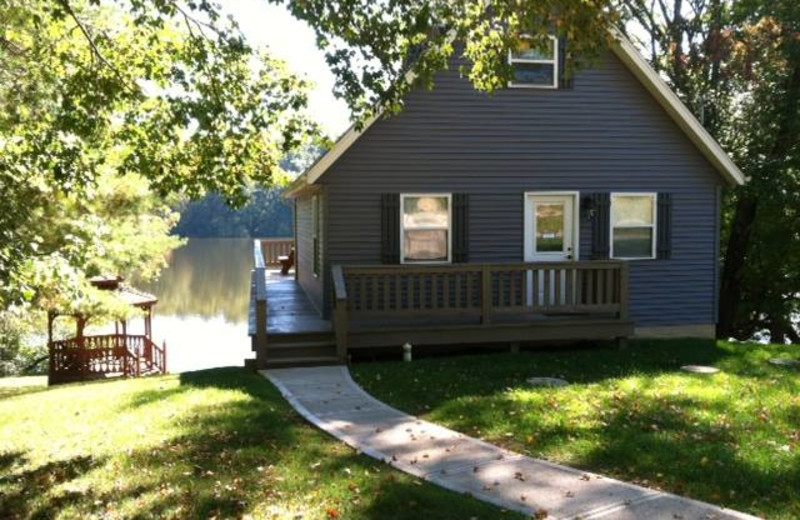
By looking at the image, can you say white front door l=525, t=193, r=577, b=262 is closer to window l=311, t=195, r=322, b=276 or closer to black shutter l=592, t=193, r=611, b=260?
black shutter l=592, t=193, r=611, b=260

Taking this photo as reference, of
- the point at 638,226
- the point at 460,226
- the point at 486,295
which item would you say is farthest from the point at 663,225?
the point at 486,295

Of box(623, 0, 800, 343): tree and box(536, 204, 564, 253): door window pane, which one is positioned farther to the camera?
box(623, 0, 800, 343): tree

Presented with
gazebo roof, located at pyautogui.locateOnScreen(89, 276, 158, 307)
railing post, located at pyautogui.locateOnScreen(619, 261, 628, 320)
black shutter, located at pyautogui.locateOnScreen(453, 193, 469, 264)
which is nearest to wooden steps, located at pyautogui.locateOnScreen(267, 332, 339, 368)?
black shutter, located at pyautogui.locateOnScreen(453, 193, 469, 264)

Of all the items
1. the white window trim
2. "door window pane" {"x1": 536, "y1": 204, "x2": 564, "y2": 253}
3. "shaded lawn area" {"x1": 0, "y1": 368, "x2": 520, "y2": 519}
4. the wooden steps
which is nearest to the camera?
"shaded lawn area" {"x1": 0, "y1": 368, "x2": 520, "y2": 519}

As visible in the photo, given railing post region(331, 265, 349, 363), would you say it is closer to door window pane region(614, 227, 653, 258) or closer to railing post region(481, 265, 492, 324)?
railing post region(481, 265, 492, 324)

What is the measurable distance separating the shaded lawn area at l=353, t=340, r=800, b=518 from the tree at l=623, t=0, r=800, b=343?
779 centimetres

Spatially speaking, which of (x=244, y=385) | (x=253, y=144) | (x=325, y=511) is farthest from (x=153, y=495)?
(x=253, y=144)

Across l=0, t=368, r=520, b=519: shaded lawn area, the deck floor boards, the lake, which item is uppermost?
the deck floor boards

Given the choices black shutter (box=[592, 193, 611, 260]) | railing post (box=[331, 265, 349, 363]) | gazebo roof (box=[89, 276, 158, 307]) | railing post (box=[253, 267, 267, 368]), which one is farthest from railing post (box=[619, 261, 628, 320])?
gazebo roof (box=[89, 276, 158, 307])

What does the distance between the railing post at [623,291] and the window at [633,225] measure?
4.83 ft

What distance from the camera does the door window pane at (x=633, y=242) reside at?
44.5 feet

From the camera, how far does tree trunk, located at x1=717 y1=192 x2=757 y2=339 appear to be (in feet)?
63.1

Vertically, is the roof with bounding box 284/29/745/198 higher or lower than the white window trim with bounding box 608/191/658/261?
higher

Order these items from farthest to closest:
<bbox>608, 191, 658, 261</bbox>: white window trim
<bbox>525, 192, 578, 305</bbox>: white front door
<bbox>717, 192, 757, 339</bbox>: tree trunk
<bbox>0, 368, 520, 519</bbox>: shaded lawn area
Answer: <bbox>717, 192, 757, 339</bbox>: tree trunk
<bbox>608, 191, 658, 261</bbox>: white window trim
<bbox>525, 192, 578, 305</bbox>: white front door
<bbox>0, 368, 520, 519</bbox>: shaded lawn area
